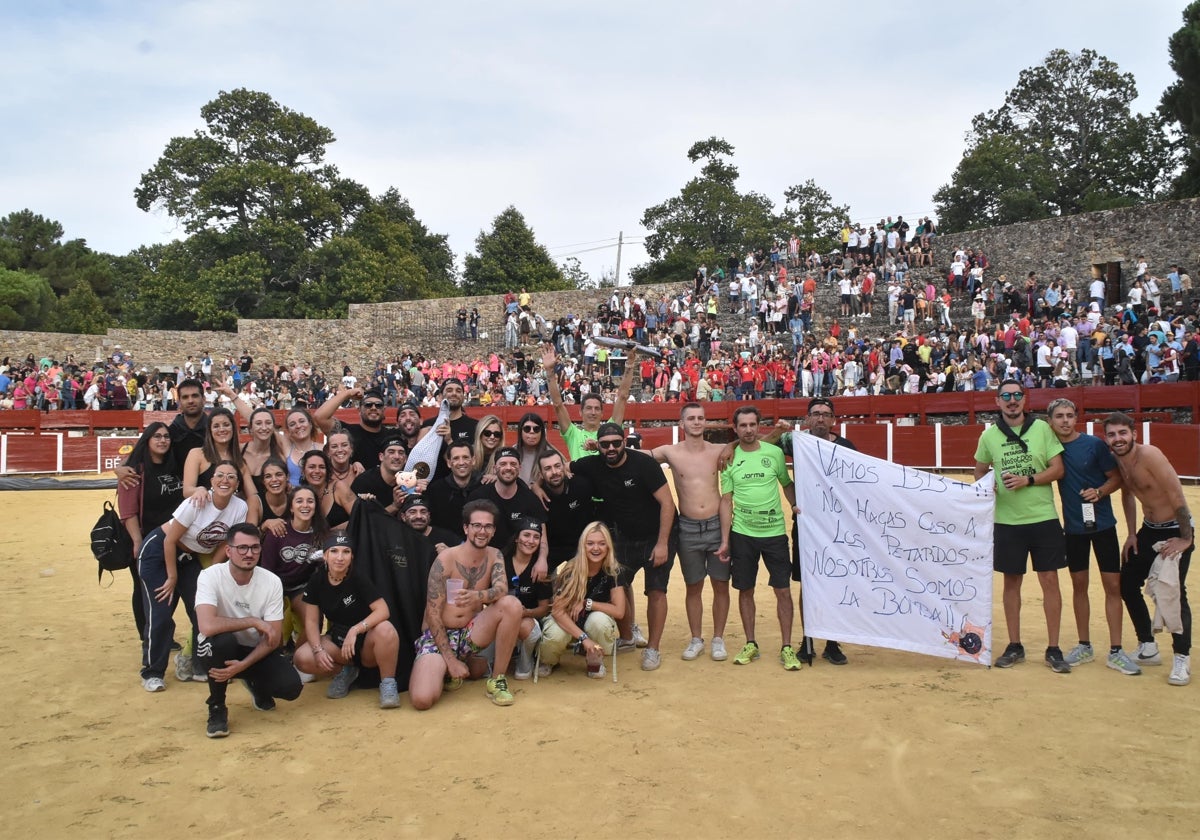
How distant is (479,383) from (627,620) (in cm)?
2345

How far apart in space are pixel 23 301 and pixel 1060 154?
53700 millimetres

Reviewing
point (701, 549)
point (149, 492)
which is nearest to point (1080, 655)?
point (701, 549)

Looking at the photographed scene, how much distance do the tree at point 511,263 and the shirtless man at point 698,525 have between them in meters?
45.4

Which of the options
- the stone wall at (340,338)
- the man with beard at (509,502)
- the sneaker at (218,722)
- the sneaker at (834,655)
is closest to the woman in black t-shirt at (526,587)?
the man with beard at (509,502)

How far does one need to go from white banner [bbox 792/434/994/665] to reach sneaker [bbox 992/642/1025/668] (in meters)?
0.10

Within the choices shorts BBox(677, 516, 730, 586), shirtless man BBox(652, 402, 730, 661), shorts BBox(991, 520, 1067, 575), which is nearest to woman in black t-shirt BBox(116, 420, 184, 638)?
shirtless man BBox(652, 402, 730, 661)

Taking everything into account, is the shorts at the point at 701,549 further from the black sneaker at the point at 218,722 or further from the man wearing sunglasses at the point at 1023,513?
the black sneaker at the point at 218,722

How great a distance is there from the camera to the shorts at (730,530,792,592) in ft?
21.2

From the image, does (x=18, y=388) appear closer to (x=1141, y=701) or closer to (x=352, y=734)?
(x=352, y=734)

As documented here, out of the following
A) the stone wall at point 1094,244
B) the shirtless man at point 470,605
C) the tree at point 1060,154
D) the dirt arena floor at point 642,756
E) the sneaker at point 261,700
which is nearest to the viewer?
the dirt arena floor at point 642,756

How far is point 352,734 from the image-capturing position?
5160 millimetres

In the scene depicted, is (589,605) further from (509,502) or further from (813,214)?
(813,214)

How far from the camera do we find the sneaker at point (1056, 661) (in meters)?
6.00

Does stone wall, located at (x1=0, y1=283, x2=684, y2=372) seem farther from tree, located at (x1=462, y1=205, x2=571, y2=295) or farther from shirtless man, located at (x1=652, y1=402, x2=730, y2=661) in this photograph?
shirtless man, located at (x1=652, y1=402, x2=730, y2=661)
